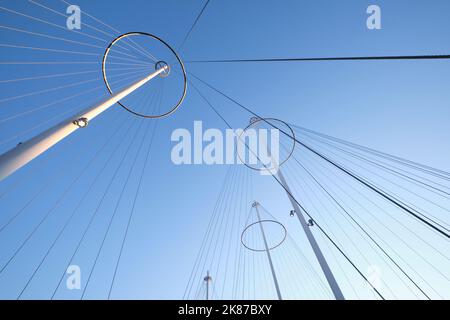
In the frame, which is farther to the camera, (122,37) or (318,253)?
(318,253)

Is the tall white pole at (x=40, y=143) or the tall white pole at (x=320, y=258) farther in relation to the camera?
the tall white pole at (x=320, y=258)

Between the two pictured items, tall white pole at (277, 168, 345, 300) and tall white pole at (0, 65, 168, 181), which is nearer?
tall white pole at (0, 65, 168, 181)

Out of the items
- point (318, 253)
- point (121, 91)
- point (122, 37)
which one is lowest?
point (318, 253)

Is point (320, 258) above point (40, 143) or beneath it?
above

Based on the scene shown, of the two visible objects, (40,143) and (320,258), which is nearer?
(40,143)
